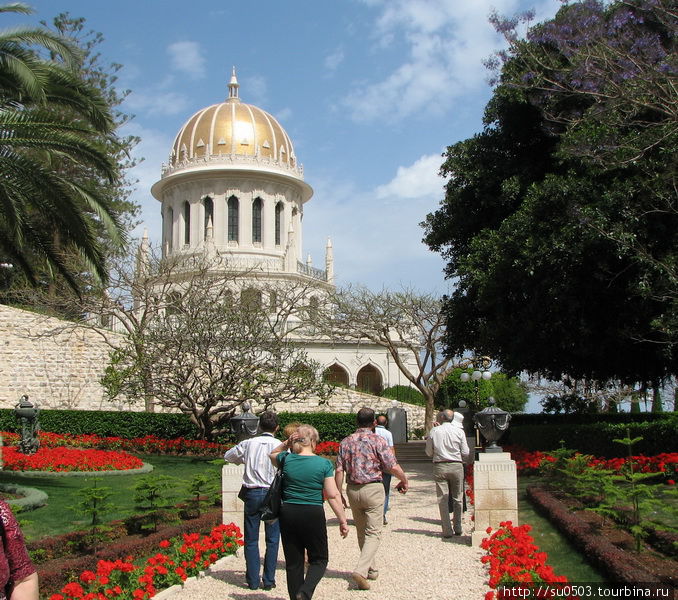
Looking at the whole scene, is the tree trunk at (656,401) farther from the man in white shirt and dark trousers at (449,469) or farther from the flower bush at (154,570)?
the flower bush at (154,570)

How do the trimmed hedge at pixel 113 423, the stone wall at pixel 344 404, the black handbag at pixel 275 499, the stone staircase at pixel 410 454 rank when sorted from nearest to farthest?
the black handbag at pixel 275 499 < the stone staircase at pixel 410 454 < the trimmed hedge at pixel 113 423 < the stone wall at pixel 344 404

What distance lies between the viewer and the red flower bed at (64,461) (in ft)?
51.9

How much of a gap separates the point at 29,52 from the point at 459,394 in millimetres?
28324

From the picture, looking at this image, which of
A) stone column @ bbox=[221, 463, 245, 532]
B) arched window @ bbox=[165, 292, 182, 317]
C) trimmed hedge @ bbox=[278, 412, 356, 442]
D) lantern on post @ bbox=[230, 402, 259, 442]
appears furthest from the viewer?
trimmed hedge @ bbox=[278, 412, 356, 442]

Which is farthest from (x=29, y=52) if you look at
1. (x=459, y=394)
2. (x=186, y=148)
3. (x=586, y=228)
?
(x=186, y=148)

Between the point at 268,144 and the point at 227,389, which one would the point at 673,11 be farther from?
the point at 268,144

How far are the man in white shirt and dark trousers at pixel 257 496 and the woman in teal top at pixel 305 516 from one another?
1097 mm

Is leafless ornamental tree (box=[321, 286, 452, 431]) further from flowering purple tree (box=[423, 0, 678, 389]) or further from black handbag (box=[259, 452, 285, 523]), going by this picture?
black handbag (box=[259, 452, 285, 523])

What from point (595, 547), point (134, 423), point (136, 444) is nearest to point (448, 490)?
point (595, 547)

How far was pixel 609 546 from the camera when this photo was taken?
7.43 meters

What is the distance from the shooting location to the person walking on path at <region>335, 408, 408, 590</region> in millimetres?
7293

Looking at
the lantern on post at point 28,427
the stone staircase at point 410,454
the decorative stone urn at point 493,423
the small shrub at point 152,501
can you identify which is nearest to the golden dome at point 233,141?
the stone staircase at point 410,454

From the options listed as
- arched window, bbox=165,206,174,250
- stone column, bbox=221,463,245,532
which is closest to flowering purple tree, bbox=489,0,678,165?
stone column, bbox=221,463,245,532

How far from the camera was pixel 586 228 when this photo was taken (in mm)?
14188
